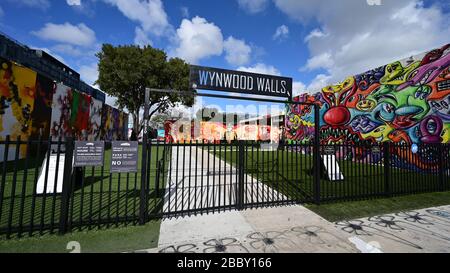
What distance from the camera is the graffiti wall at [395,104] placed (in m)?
9.23

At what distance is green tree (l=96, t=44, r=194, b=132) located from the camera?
2067cm

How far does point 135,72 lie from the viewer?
2064 centimetres

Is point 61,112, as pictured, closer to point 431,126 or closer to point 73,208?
point 73,208

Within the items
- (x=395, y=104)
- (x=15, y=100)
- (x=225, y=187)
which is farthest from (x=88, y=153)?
(x=395, y=104)

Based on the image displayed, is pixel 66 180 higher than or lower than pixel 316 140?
lower

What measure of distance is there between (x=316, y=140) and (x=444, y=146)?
17.0 feet

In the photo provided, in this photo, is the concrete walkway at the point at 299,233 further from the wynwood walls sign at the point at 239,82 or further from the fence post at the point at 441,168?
the fence post at the point at 441,168

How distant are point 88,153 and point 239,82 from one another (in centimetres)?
342

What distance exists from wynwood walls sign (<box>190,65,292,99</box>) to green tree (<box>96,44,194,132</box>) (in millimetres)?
16048

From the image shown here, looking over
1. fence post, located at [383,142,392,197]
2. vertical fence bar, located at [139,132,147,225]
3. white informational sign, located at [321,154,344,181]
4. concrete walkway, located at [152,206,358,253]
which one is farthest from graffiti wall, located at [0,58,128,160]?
fence post, located at [383,142,392,197]

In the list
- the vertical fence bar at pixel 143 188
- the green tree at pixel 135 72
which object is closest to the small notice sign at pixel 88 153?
the vertical fence bar at pixel 143 188
